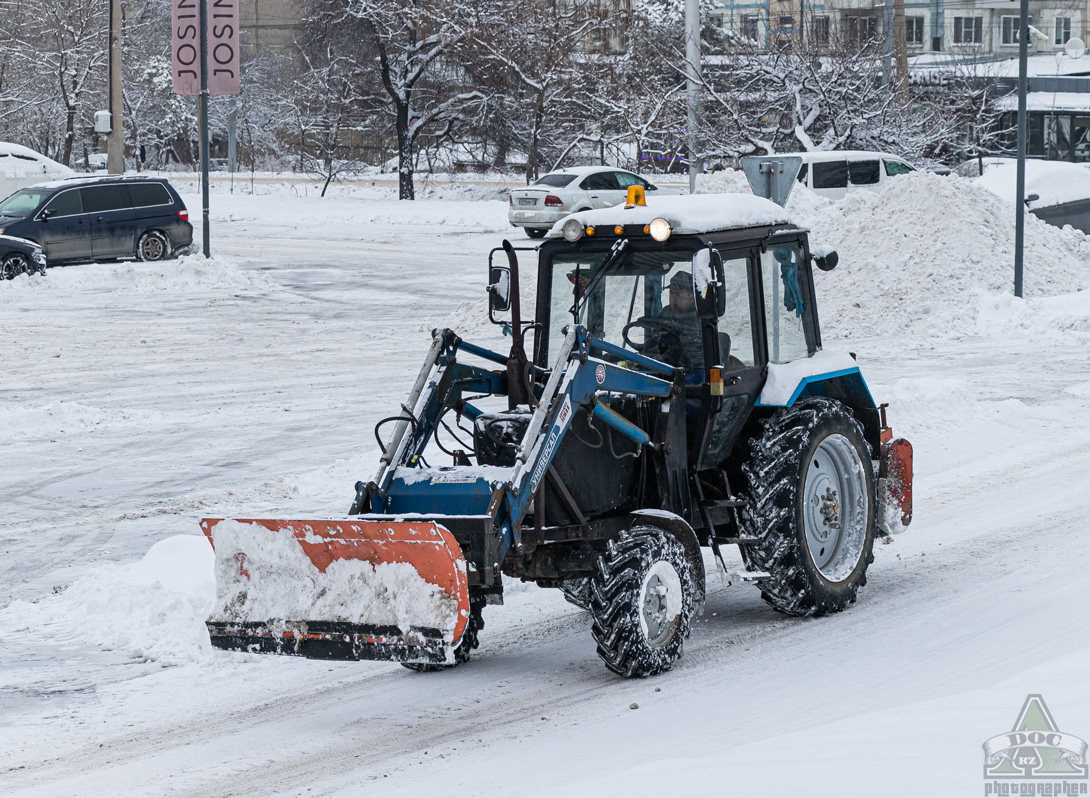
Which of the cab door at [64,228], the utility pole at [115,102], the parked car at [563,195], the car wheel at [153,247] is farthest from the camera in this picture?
the utility pole at [115,102]

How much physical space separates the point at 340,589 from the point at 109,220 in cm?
2237

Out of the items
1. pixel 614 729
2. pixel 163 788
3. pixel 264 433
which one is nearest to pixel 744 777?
pixel 614 729

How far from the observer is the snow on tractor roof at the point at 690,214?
718 centimetres

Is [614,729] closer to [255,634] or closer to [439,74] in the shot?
[255,634]

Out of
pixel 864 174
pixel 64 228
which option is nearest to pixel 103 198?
pixel 64 228

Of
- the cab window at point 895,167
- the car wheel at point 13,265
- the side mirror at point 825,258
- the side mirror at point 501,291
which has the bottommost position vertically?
the car wheel at point 13,265

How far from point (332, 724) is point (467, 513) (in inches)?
42.3

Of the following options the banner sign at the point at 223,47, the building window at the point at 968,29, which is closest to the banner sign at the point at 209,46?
the banner sign at the point at 223,47

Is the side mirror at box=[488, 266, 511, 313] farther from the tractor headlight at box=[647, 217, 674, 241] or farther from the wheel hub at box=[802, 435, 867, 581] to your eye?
the wheel hub at box=[802, 435, 867, 581]

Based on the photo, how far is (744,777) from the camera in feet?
16.5

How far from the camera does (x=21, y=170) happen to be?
3631 cm

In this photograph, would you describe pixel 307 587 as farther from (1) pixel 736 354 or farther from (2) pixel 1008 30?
(2) pixel 1008 30

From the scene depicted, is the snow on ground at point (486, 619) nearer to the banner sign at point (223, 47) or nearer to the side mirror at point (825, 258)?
the side mirror at point (825, 258)

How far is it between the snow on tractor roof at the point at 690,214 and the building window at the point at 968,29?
81544 mm
